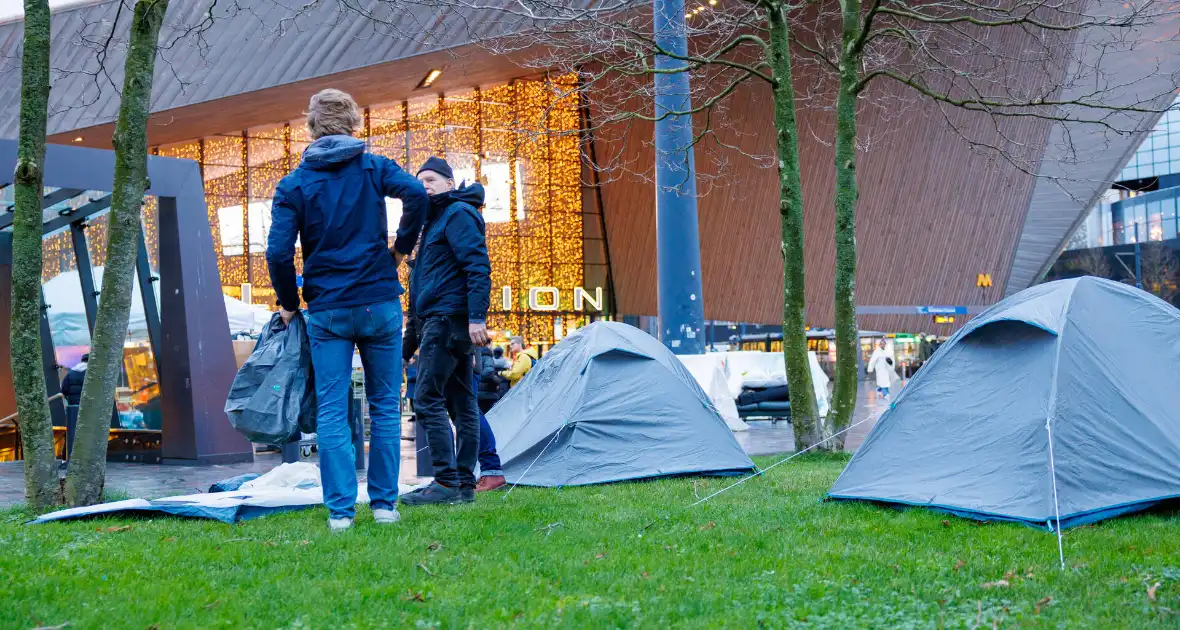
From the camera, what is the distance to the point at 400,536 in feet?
16.4

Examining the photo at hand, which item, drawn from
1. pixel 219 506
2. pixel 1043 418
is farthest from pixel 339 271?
pixel 1043 418

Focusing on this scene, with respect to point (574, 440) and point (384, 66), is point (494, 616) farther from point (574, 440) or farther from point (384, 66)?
point (384, 66)

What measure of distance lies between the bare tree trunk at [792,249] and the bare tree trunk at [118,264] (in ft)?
19.8

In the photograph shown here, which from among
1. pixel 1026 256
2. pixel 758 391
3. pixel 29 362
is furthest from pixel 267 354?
pixel 1026 256

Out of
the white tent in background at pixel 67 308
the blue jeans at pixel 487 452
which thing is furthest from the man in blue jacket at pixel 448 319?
the white tent in background at pixel 67 308

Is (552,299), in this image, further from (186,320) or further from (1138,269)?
(1138,269)

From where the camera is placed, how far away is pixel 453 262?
629cm

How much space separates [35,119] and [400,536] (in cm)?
336

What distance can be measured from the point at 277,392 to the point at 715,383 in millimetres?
12827

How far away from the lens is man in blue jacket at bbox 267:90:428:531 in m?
5.22

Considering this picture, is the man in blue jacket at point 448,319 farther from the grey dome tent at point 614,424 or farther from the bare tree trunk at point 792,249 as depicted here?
the bare tree trunk at point 792,249

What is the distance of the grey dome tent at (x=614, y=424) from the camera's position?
796cm

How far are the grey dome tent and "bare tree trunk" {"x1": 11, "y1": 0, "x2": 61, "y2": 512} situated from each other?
298cm

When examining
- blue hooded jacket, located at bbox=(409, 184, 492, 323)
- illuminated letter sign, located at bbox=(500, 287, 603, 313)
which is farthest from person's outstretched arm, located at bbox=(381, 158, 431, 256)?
illuminated letter sign, located at bbox=(500, 287, 603, 313)
